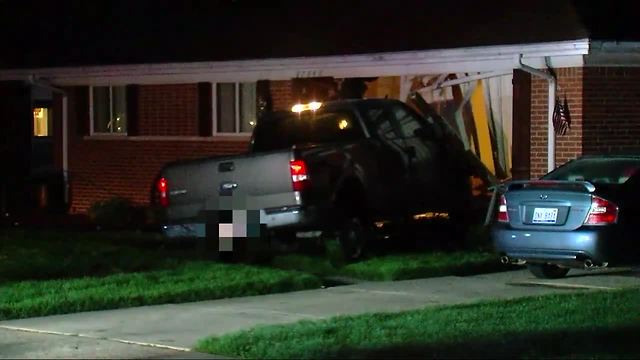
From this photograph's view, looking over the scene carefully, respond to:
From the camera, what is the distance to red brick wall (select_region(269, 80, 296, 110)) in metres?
→ 20.7

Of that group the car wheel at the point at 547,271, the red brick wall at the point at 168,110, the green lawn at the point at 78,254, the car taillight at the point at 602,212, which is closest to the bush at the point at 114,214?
the green lawn at the point at 78,254

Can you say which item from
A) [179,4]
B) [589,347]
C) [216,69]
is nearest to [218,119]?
[216,69]

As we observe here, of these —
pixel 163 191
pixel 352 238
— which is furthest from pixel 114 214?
pixel 352 238

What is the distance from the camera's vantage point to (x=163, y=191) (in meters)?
15.2

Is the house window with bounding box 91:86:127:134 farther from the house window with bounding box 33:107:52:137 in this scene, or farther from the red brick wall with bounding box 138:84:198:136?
the house window with bounding box 33:107:52:137

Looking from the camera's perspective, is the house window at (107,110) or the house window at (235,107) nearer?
the house window at (235,107)

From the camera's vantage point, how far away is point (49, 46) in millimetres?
23688

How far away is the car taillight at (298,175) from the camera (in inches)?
569

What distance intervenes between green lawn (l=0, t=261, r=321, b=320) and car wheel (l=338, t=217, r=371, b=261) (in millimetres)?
1139

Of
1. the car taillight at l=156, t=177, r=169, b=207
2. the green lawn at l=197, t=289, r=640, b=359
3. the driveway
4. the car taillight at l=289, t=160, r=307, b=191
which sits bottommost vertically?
Answer: the driveway

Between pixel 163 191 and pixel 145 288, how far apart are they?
2347 mm

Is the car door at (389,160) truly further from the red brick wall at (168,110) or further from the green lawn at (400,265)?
the red brick wall at (168,110)

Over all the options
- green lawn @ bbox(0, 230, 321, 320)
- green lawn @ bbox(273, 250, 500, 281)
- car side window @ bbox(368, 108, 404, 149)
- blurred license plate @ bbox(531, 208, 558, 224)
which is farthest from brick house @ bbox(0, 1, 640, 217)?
green lawn @ bbox(0, 230, 321, 320)

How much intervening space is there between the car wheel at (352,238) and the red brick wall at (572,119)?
311cm
